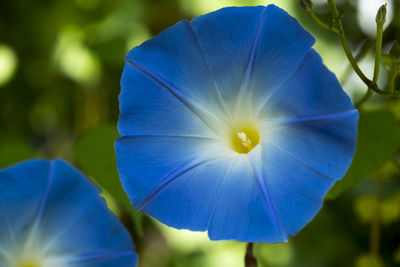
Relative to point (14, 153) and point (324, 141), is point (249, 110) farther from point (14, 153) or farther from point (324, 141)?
point (14, 153)

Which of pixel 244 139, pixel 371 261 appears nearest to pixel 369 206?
pixel 371 261

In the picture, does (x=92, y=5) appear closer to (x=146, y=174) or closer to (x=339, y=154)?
(x=146, y=174)

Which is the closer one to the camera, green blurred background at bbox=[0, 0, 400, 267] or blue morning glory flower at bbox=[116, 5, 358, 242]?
blue morning glory flower at bbox=[116, 5, 358, 242]

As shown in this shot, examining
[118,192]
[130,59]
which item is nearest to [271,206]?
[130,59]

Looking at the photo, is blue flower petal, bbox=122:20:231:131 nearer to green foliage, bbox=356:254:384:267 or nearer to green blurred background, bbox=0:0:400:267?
green blurred background, bbox=0:0:400:267

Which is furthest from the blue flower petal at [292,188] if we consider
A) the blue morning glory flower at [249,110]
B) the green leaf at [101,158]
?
the green leaf at [101,158]

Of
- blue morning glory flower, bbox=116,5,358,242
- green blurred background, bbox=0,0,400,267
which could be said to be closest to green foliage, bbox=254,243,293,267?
green blurred background, bbox=0,0,400,267
